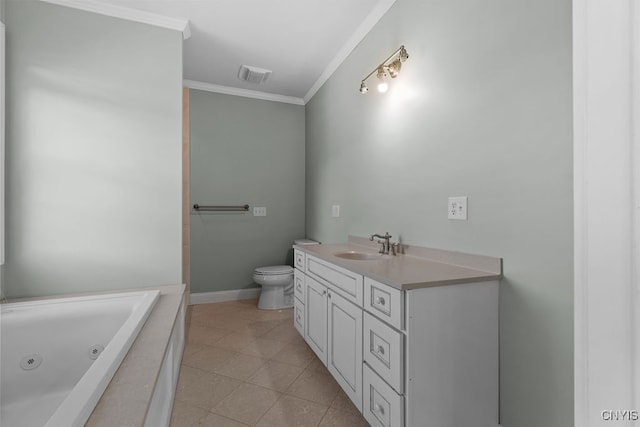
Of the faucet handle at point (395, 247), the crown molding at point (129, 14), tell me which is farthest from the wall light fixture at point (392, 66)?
the crown molding at point (129, 14)

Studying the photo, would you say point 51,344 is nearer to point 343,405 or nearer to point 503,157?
point 343,405

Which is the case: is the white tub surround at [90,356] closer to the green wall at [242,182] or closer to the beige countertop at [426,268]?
the beige countertop at [426,268]

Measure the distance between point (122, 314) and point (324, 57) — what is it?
259cm

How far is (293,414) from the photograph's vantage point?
1.56 metres

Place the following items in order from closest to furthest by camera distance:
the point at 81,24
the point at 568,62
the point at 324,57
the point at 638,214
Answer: the point at 638,214 → the point at 568,62 → the point at 81,24 → the point at 324,57

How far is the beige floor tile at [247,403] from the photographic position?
1542 mm

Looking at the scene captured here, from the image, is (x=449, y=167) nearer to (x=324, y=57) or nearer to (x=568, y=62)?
(x=568, y=62)

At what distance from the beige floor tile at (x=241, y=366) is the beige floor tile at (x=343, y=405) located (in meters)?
0.59

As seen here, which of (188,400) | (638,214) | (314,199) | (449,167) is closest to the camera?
(638,214)

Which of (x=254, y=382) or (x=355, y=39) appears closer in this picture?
(x=254, y=382)

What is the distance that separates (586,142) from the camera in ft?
1.30

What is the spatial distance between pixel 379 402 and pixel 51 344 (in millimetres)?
1689

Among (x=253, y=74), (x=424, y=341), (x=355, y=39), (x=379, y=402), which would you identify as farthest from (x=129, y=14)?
(x=379, y=402)

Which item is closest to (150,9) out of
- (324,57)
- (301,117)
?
(324,57)
